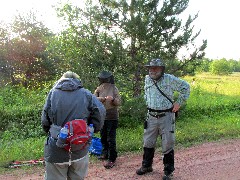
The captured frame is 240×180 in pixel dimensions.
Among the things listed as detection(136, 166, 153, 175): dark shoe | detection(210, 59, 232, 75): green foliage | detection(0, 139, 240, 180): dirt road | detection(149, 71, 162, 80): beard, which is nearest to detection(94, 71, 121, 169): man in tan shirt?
detection(0, 139, 240, 180): dirt road

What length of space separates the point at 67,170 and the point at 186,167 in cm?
339

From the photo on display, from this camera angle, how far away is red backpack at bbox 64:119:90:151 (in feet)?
12.5


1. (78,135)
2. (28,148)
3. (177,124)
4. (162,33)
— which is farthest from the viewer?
(177,124)

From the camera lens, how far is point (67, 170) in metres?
4.11

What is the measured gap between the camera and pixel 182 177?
6238 millimetres

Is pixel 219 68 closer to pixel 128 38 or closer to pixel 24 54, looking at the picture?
pixel 24 54

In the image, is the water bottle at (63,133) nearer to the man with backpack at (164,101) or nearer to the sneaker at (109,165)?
the man with backpack at (164,101)

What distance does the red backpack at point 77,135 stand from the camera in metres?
3.81

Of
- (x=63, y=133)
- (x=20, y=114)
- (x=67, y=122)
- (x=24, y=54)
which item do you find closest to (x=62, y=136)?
(x=63, y=133)

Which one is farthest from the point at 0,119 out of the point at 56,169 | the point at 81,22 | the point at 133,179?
the point at 56,169

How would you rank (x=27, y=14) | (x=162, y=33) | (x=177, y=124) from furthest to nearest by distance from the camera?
(x=27, y=14)
(x=177, y=124)
(x=162, y=33)

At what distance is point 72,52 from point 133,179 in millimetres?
5904

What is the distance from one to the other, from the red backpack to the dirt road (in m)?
2.42

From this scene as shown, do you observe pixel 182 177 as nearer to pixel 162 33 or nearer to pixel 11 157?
pixel 11 157
